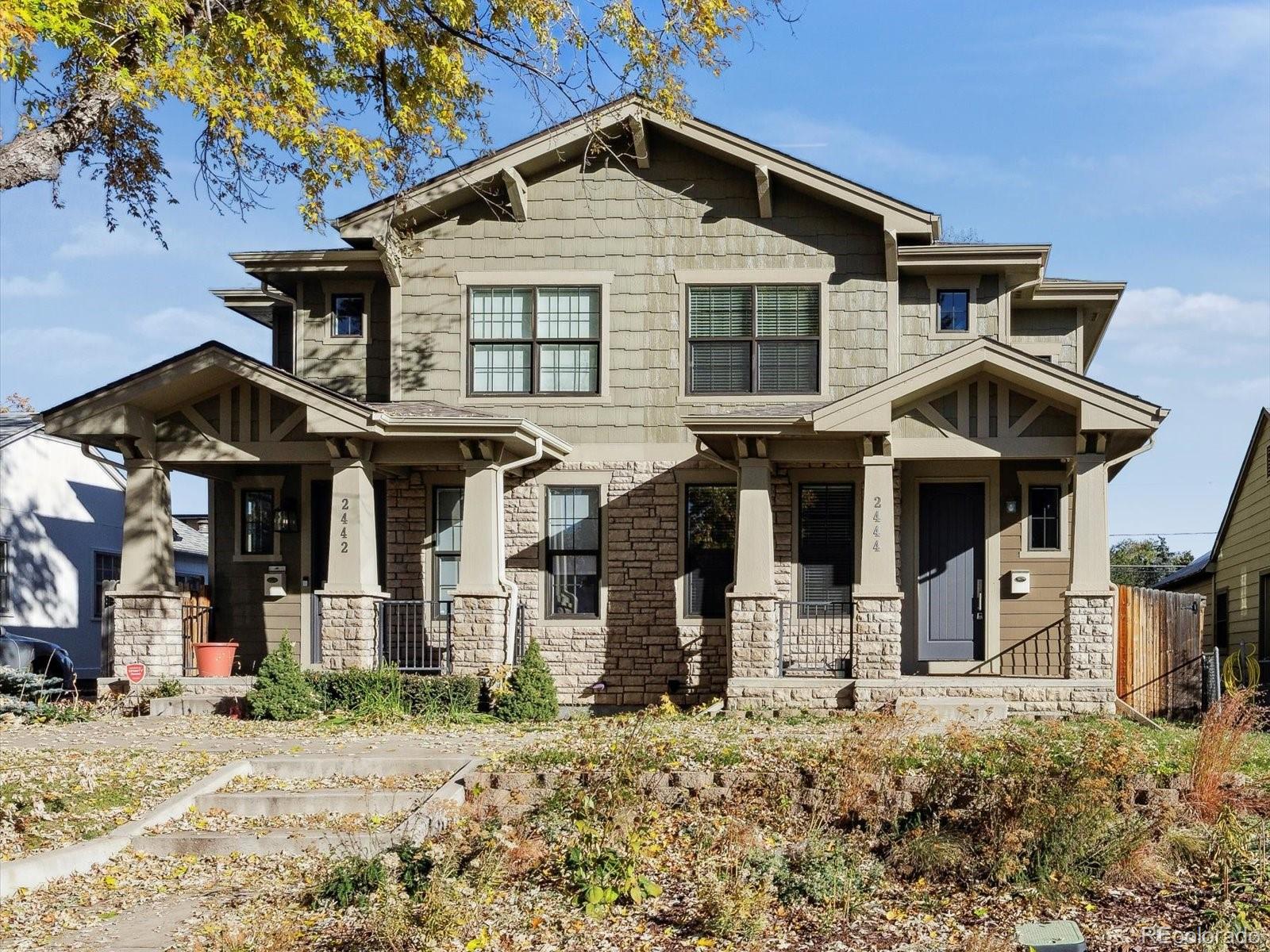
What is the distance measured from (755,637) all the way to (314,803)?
255 inches

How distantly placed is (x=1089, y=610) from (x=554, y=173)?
343 inches

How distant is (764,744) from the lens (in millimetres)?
11492

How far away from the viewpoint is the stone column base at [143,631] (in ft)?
53.3

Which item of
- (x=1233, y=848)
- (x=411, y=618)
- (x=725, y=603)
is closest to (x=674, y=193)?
(x=725, y=603)

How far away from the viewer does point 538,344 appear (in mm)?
17547

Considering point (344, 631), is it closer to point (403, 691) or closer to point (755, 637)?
point (403, 691)

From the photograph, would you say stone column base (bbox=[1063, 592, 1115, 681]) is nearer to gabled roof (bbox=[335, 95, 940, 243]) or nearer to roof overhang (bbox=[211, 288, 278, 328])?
gabled roof (bbox=[335, 95, 940, 243])

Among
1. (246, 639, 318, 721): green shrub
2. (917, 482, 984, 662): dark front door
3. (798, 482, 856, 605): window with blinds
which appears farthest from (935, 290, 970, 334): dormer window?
(246, 639, 318, 721): green shrub

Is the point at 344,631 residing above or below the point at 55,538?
below

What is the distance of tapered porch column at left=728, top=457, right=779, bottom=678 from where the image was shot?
50.9ft

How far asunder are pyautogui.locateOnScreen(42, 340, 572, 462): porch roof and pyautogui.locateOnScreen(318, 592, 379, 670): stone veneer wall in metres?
1.97

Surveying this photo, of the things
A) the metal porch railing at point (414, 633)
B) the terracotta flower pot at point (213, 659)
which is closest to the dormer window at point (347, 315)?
the metal porch railing at point (414, 633)

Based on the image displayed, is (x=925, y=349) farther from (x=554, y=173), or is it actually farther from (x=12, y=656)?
(x=12, y=656)

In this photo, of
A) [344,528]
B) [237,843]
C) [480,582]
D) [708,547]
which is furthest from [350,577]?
[237,843]
